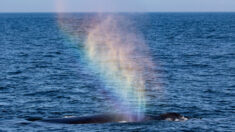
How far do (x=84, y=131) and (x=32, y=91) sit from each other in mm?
14675

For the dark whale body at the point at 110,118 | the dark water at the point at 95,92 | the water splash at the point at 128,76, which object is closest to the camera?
the dark water at the point at 95,92

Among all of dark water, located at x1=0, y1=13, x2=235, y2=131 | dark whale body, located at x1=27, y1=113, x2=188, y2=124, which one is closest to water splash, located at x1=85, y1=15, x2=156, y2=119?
dark whale body, located at x1=27, y1=113, x2=188, y2=124

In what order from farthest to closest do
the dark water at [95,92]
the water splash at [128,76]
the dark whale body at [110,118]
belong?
the water splash at [128,76] → the dark whale body at [110,118] → the dark water at [95,92]

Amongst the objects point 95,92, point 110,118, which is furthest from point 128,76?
point 110,118

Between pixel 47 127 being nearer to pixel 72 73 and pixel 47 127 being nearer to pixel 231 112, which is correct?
pixel 231 112

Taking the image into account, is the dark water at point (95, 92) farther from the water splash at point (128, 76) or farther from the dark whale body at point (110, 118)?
the water splash at point (128, 76)

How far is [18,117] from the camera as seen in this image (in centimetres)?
3209

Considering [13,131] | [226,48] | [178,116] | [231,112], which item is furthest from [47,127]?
[226,48]

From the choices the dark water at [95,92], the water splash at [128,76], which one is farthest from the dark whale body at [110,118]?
the dark water at [95,92]

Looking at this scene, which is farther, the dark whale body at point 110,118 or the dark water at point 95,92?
the dark whale body at point 110,118

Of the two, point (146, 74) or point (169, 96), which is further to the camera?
point (146, 74)

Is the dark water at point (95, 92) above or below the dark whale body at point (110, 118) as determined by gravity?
above

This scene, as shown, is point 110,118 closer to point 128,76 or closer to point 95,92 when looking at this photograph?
point 95,92

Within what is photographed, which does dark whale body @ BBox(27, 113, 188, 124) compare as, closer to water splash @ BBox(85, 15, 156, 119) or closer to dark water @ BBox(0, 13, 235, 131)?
water splash @ BBox(85, 15, 156, 119)
